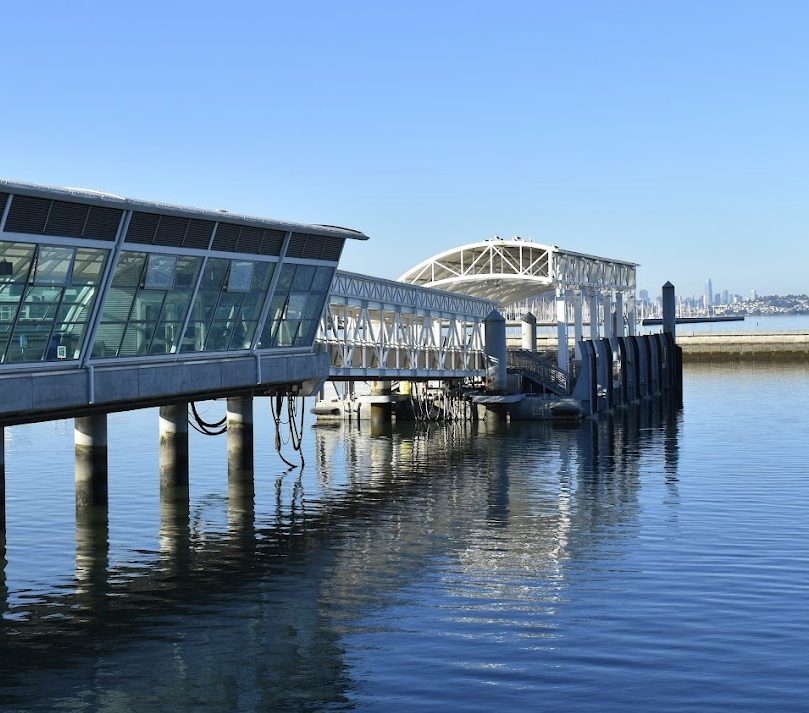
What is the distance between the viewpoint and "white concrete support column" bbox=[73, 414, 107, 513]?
40.6 metres

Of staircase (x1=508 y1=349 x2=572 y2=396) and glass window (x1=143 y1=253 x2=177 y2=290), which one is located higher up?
glass window (x1=143 y1=253 x2=177 y2=290)

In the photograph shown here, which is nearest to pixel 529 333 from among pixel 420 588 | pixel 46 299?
pixel 46 299

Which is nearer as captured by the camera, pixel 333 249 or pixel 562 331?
pixel 333 249

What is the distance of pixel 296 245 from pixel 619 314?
5812 centimetres

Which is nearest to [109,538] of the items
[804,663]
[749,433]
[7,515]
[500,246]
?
[7,515]

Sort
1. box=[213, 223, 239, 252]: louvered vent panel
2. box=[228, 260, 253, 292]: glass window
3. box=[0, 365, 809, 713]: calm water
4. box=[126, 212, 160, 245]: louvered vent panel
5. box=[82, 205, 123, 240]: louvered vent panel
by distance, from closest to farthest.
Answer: box=[0, 365, 809, 713]: calm water, box=[82, 205, 123, 240]: louvered vent panel, box=[126, 212, 160, 245]: louvered vent panel, box=[213, 223, 239, 252]: louvered vent panel, box=[228, 260, 253, 292]: glass window

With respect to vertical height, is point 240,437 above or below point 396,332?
below

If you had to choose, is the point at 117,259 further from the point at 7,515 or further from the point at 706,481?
the point at 706,481

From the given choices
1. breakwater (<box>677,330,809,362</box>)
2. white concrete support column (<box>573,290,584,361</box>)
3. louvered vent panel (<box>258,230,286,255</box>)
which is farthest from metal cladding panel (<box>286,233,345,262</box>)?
breakwater (<box>677,330,809,362</box>)

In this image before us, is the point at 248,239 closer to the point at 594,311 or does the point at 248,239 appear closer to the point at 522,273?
the point at 522,273

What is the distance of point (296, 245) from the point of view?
43.6 meters

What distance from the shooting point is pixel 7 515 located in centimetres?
4147

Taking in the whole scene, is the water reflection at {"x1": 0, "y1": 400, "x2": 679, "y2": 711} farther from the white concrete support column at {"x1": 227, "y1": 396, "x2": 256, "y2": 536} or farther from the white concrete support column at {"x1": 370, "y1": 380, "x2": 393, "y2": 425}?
the white concrete support column at {"x1": 370, "y1": 380, "x2": 393, "y2": 425}

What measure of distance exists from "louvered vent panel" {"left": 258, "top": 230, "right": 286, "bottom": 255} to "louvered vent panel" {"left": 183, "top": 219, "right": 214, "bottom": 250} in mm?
3262
